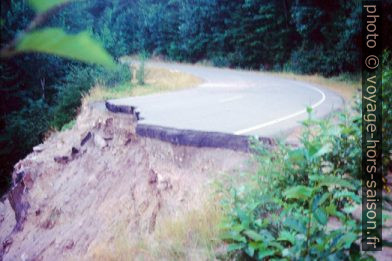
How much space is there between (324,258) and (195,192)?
3161 millimetres

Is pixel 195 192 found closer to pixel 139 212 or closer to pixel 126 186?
pixel 139 212

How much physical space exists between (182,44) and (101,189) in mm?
28651

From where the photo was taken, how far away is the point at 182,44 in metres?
35.0

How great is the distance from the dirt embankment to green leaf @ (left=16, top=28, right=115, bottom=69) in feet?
13.3

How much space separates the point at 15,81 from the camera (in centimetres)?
1909

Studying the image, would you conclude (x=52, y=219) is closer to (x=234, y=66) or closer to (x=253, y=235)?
(x=253, y=235)

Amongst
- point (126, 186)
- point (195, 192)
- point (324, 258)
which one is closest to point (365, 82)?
point (195, 192)

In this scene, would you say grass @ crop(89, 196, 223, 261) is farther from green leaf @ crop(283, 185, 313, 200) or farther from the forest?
the forest

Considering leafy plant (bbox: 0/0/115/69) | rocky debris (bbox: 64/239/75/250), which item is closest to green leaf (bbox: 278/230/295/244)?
Answer: leafy plant (bbox: 0/0/115/69)

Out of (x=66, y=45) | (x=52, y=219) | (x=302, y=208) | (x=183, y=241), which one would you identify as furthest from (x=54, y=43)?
(x=52, y=219)

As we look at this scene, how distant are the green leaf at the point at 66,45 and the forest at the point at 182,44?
24.4 feet

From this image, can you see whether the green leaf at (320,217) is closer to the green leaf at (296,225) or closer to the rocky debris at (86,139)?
the green leaf at (296,225)

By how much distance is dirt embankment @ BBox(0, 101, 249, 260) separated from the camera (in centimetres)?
611

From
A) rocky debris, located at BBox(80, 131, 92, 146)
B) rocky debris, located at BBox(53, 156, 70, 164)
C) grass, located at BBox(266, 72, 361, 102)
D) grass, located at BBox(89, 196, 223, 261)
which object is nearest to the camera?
grass, located at BBox(89, 196, 223, 261)
